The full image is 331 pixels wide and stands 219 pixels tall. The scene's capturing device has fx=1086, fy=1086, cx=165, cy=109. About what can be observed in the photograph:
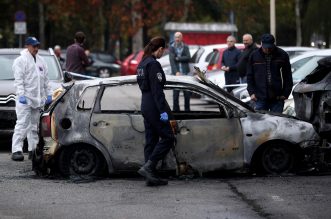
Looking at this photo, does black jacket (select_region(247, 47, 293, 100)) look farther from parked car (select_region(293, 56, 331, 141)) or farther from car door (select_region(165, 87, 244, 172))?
car door (select_region(165, 87, 244, 172))

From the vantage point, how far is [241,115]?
13086 millimetres

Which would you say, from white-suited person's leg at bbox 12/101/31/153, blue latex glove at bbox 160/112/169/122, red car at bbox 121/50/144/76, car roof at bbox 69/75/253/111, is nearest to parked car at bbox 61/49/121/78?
red car at bbox 121/50/144/76

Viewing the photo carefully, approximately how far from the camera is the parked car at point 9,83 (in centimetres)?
1661

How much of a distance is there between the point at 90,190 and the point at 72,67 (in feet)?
33.2

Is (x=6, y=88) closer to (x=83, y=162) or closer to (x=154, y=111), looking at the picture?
(x=83, y=162)

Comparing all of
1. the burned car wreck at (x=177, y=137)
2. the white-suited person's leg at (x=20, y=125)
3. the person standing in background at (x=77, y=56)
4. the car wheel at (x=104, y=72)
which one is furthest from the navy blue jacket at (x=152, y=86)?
the car wheel at (x=104, y=72)

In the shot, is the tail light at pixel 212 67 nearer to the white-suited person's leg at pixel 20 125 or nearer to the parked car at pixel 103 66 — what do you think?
the white-suited person's leg at pixel 20 125

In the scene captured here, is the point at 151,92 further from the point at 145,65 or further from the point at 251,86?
the point at 251,86

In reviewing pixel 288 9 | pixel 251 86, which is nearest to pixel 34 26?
pixel 288 9

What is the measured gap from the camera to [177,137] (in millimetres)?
12945

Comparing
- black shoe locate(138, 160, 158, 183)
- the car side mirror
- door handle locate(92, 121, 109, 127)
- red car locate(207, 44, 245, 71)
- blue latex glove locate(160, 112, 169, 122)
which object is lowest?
black shoe locate(138, 160, 158, 183)

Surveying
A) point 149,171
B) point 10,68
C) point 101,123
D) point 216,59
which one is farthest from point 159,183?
point 216,59

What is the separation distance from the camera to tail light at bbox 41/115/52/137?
1316 centimetres

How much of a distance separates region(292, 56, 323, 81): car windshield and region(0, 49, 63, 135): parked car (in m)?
4.47
